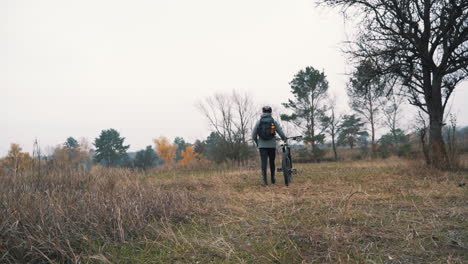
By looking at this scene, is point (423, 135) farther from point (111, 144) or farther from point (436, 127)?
point (111, 144)

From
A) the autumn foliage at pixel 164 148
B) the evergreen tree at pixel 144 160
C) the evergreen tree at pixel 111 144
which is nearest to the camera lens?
the evergreen tree at pixel 144 160

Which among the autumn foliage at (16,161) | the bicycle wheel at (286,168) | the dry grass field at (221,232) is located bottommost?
the dry grass field at (221,232)

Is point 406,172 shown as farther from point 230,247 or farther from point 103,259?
point 103,259

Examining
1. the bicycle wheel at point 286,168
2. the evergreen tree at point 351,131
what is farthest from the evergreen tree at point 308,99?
the bicycle wheel at point 286,168

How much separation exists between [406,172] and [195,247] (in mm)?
6706

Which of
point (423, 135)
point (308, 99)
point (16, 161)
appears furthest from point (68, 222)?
point (308, 99)

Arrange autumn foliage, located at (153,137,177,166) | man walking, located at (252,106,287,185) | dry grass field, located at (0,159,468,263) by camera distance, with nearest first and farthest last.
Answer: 1. dry grass field, located at (0,159,468,263)
2. man walking, located at (252,106,287,185)
3. autumn foliage, located at (153,137,177,166)

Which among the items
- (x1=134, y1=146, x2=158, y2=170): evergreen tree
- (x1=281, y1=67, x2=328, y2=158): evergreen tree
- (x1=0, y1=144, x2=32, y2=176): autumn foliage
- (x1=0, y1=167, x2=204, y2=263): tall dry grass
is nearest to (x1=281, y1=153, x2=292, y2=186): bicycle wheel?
(x1=0, y1=167, x2=204, y2=263): tall dry grass

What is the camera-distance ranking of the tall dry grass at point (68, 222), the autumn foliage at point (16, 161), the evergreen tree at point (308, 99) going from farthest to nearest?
the evergreen tree at point (308, 99) < the autumn foliage at point (16, 161) < the tall dry grass at point (68, 222)

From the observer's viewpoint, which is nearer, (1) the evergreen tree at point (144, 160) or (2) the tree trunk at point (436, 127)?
(2) the tree trunk at point (436, 127)

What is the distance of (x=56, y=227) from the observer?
228 centimetres

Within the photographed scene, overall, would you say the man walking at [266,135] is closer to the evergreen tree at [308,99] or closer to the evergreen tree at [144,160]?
the evergreen tree at [144,160]

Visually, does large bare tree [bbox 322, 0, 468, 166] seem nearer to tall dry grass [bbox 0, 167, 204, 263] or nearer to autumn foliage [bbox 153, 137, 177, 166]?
tall dry grass [bbox 0, 167, 204, 263]

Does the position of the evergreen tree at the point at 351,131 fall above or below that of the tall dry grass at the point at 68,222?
above
